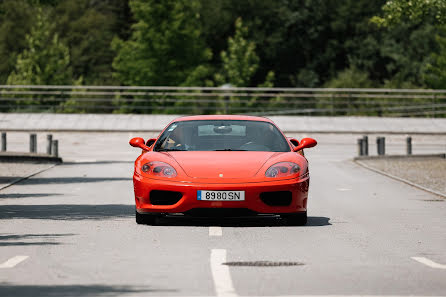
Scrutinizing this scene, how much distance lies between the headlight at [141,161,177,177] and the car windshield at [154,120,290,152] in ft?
2.04

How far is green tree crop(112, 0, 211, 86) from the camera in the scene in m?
71.3

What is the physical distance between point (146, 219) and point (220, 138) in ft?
4.65

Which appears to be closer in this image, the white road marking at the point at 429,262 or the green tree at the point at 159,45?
the white road marking at the point at 429,262

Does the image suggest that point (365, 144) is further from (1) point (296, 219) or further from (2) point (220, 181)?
(2) point (220, 181)

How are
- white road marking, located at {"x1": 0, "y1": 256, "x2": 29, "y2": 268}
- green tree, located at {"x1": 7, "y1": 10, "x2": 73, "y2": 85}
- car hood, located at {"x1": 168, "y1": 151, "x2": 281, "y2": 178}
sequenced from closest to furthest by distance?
1. white road marking, located at {"x1": 0, "y1": 256, "x2": 29, "y2": 268}
2. car hood, located at {"x1": 168, "y1": 151, "x2": 281, "y2": 178}
3. green tree, located at {"x1": 7, "y1": 10, "x2": 73, "y2": 85}

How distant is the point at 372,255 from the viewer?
32.5 feet

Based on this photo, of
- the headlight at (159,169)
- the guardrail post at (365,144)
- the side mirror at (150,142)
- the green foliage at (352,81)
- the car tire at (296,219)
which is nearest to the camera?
the headlight at (159,169)

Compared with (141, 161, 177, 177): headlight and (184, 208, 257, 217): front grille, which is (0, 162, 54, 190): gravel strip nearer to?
(141, 161, 177, 177): headlight

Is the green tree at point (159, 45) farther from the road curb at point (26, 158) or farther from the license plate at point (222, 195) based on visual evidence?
the license plate at point (222, 195)

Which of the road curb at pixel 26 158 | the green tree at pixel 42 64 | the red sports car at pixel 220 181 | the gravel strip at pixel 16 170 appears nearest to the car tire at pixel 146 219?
the red sports car at pixel 220 181

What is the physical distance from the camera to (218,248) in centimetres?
1034

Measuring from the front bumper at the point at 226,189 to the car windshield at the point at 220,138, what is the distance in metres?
0.92

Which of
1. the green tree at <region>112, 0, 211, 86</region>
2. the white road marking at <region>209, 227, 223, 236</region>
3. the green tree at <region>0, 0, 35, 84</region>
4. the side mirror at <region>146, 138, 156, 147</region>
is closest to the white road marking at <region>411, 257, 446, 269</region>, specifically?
the white road marking at <region>209, 227, 223, 236</region>

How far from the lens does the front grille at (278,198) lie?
1219 cm
